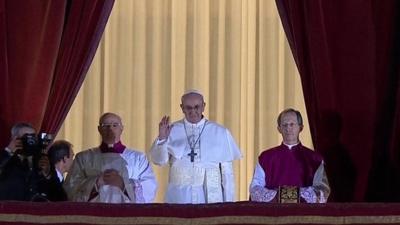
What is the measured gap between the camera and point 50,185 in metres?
6.27

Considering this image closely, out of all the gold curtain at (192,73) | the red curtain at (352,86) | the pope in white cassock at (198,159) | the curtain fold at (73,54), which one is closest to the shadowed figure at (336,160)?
the red curtain at (352,86)

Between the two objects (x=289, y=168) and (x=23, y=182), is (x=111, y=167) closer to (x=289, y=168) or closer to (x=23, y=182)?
(x=23, y=182)

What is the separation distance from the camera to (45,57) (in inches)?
308

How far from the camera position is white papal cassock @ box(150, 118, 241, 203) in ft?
23.7

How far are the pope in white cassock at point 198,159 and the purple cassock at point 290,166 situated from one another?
1.39 feet

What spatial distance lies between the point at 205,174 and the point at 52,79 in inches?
56.2

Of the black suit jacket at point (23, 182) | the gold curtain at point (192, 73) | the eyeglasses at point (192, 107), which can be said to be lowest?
the black suit jacket at point (23, 182)

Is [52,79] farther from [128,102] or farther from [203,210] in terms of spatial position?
[203,210]

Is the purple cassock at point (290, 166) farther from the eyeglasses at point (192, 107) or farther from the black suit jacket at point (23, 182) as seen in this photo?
the black suit jacket at point (23, 182)

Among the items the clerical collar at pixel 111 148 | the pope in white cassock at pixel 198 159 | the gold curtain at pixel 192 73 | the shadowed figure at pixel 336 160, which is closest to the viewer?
the clerical collar at pixel 111 148

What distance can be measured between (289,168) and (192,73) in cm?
179

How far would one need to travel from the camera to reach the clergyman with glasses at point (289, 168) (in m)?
6.66

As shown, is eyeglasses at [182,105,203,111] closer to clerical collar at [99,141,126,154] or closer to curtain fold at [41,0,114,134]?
clerical collar at [99,141,126,154]

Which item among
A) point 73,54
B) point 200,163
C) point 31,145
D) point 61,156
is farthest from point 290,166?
point 73,54
